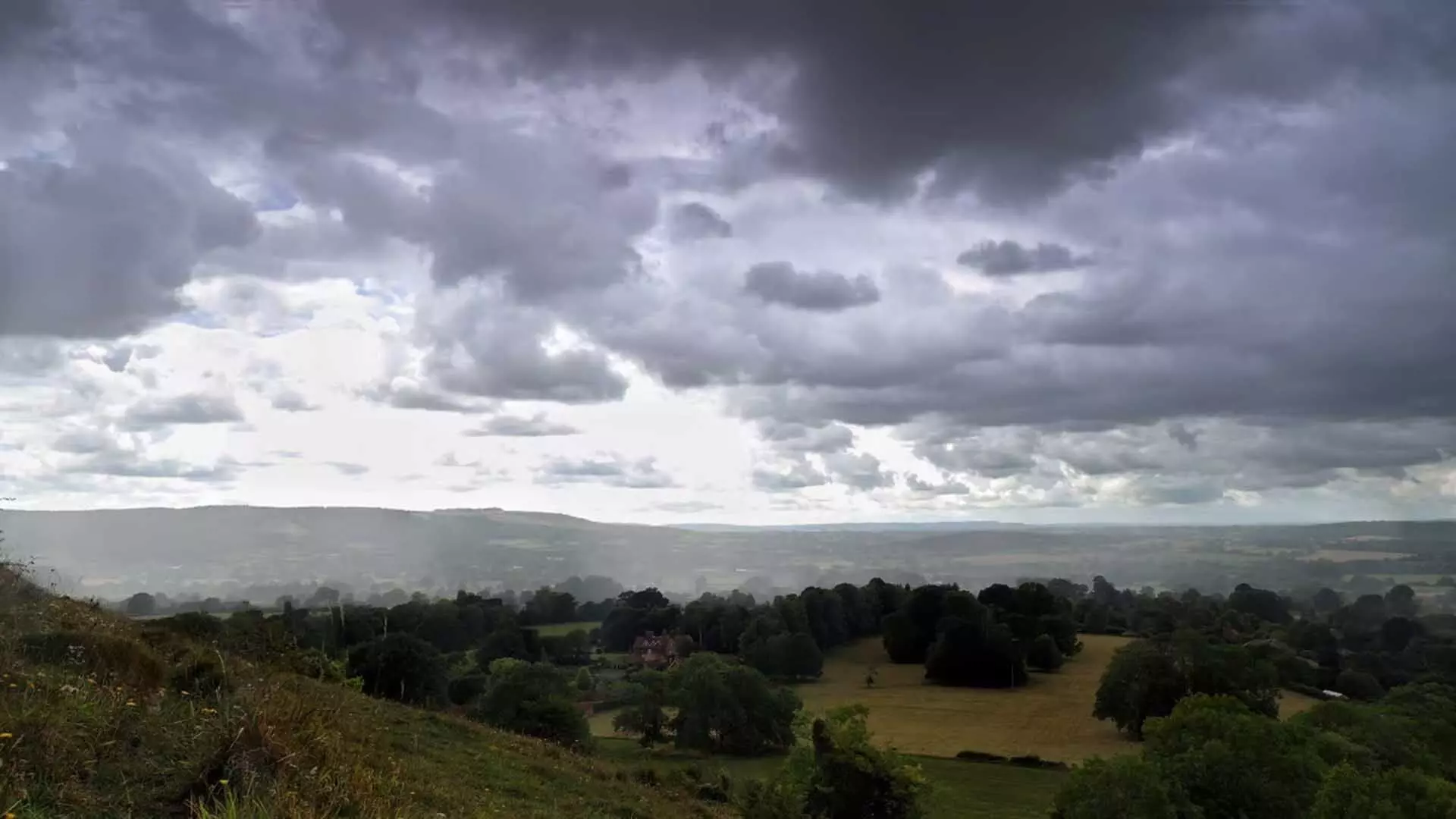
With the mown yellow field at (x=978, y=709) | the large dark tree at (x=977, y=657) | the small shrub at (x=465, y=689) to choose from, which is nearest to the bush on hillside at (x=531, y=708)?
the small shrub at (x=465, y=689)

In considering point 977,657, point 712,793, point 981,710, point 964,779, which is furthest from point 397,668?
point 977,657

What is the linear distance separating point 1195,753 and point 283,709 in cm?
3484

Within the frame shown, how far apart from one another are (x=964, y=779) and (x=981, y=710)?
24.0 meters

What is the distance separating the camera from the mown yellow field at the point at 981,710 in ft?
221

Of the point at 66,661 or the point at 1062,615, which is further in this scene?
the point at 1062,615

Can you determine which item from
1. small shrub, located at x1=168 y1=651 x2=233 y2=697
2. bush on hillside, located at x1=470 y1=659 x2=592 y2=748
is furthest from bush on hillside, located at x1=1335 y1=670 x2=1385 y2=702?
small shrub, located at x1=168 y1=651 x2=233 y2=697

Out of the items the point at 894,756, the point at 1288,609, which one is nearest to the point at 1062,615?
the point at 1288,609

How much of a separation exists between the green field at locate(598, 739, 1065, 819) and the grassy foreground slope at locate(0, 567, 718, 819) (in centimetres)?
3534

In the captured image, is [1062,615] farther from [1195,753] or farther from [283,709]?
[283,709]

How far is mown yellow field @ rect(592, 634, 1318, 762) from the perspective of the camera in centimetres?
6738

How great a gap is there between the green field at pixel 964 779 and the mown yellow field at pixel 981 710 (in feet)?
12.0

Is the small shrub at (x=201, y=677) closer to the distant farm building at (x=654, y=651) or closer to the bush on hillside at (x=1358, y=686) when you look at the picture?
the distant farm building at (x=654, y=651)

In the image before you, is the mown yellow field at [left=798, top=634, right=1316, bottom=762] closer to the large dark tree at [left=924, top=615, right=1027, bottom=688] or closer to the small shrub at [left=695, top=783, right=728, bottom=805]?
the large dark tree at [left=924, top=615, right=1027, bottom=688]

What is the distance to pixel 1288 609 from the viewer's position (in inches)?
5591
